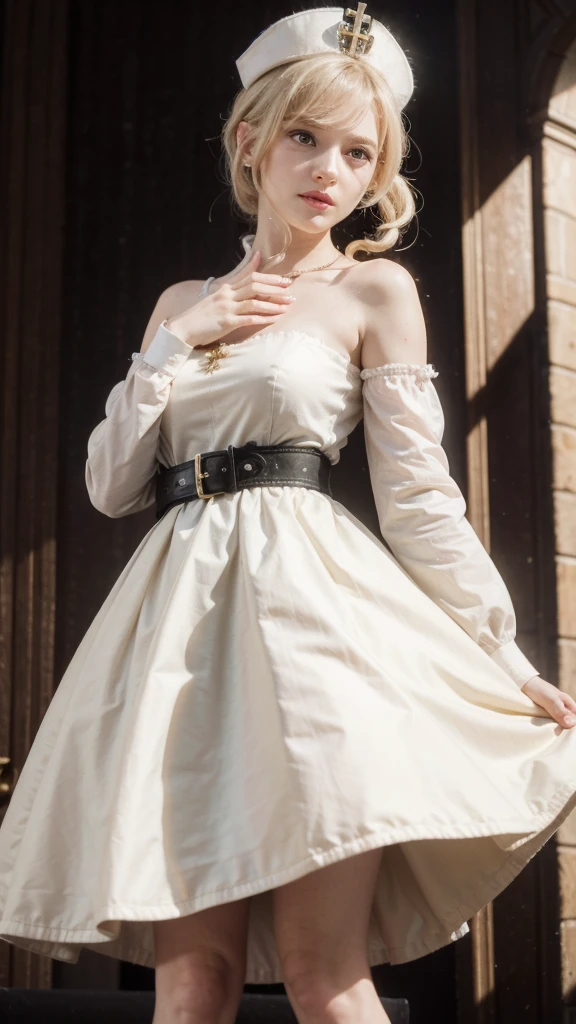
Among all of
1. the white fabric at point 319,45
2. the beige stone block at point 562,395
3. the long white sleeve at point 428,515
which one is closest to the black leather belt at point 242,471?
the long white sleeve at point 428,515

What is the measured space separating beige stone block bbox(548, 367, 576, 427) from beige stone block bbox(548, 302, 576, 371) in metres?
0.02

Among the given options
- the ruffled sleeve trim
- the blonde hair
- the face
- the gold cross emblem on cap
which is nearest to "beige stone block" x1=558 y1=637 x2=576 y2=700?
the ruffled sleeve trim

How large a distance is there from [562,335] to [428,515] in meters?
0.95

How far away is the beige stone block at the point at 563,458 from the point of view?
2723 millimetres

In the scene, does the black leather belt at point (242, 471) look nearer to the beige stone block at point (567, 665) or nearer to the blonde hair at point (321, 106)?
the blonde hair at point (321, 106)

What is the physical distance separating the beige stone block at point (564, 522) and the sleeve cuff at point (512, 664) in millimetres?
709

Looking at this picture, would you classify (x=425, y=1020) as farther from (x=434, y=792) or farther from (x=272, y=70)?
(x=272, y=70)

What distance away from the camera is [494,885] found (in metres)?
1.97

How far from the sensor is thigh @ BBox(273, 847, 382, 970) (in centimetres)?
Result: 175

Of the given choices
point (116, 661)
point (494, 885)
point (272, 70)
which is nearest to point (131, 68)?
point (272, 70)

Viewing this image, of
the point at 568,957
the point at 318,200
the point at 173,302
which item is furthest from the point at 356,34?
the point at 568,957

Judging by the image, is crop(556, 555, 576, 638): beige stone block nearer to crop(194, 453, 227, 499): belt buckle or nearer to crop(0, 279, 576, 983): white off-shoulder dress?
crop(0, 279, 576, 983): white off-shoulder dress

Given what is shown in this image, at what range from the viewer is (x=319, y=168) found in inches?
84.5

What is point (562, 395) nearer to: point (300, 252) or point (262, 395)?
point (300, 252)
